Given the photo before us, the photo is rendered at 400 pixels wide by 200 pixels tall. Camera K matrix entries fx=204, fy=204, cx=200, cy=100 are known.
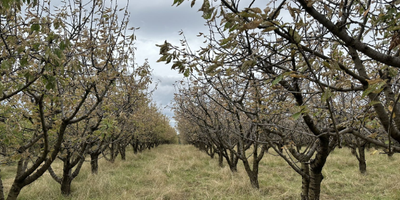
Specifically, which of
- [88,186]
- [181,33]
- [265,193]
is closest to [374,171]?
[265,193]

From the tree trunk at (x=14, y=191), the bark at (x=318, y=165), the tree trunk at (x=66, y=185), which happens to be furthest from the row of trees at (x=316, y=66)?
the tree trunk at (x=66, y=185)

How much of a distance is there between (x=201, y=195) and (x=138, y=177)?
4.50 metres

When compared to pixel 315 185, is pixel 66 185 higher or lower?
lower

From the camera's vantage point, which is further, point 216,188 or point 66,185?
point 216,188

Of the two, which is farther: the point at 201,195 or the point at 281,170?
the point at 281,170

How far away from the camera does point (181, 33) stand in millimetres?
3922

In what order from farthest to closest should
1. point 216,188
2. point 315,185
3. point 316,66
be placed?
point 216,188, point 315,185, point 316,66

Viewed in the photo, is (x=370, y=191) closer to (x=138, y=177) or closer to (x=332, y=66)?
(x=332, y=66)

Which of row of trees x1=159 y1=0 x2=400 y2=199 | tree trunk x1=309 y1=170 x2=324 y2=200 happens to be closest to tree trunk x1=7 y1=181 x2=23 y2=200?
row of trees x1=159 y1=0 x2=400 y2=199

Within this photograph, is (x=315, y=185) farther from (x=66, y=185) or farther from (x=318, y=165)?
(x=66, y=185)

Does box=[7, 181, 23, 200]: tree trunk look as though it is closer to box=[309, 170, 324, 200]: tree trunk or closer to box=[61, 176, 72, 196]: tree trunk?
box=[61, 176, 72, 196]: tree trunk

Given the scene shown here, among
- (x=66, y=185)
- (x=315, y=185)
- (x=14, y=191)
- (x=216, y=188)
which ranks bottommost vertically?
(x=216, y=188)

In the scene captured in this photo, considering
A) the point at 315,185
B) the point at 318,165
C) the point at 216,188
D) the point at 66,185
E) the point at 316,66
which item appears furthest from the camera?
the point at 216,188

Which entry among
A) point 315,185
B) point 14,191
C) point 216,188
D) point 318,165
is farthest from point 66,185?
point 318,165
